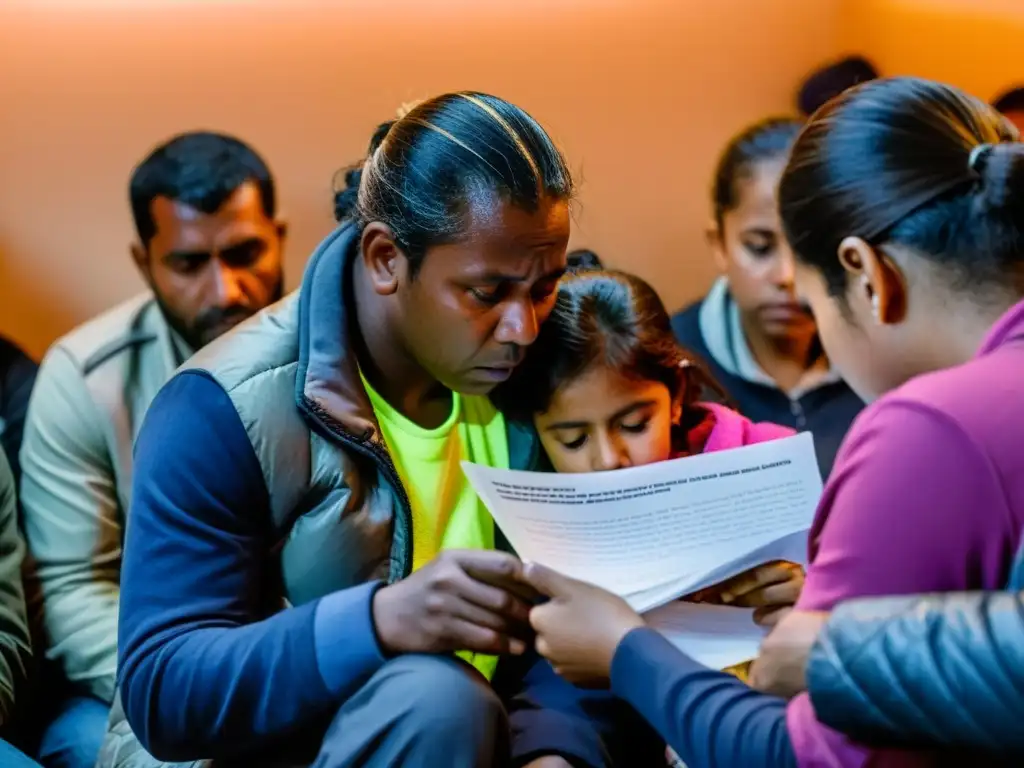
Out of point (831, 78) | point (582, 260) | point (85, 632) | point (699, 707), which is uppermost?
point (831, 78)

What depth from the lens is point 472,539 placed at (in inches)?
47.6

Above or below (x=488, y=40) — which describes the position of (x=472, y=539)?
below

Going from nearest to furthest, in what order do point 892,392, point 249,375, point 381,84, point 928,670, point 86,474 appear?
point 928,670 → point 892,392 → point 249,375 → point 86,474 → point 381,84

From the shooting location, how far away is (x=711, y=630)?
1.15 metres

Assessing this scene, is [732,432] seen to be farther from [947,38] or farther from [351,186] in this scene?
[947,38]

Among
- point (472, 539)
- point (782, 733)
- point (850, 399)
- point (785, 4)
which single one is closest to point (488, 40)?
point (785, 4)

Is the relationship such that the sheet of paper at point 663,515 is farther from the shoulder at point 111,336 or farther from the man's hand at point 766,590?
the shoulder at point 111,336

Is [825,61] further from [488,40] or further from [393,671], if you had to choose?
[393,671]

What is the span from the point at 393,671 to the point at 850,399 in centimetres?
98

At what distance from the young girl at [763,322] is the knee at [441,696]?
0.82 metres

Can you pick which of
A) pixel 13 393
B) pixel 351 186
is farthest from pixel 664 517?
pixel 13 393

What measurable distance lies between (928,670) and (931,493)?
134mm

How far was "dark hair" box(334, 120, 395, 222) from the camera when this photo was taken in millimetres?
1183

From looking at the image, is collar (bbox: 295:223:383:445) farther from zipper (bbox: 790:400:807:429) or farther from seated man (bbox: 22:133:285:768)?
Result: zipper (bbox: 790:400:807:429)
